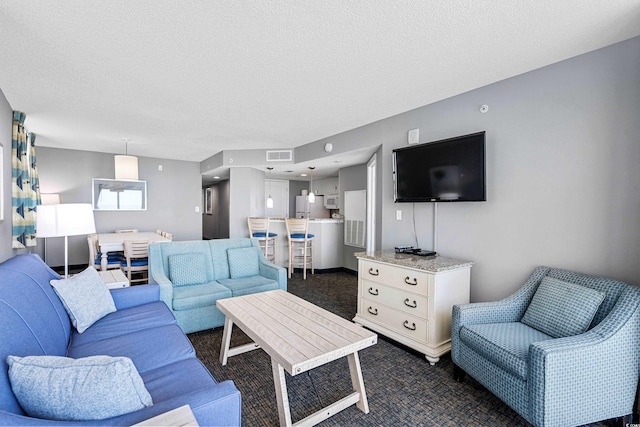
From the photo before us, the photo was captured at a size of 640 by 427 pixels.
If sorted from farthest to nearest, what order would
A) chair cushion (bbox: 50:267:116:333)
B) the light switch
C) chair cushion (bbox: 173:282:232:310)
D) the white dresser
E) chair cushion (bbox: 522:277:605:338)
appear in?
the light switch < chair cushion (bbox: 173:282:232:310) < the white dresser < chair cushion (bbox: 50:267:116:333) < chair cushion (bbox: 522:277:605:338)

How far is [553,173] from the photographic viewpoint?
2287 millimetres

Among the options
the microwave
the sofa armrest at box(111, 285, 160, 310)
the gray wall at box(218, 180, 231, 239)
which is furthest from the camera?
the gray wall at box(218, 180, 231, 239)

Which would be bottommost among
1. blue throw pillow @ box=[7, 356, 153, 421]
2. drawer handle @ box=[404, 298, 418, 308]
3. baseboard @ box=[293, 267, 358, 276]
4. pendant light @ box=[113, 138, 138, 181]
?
baseboard @ box=[293, 267, 358, 276]

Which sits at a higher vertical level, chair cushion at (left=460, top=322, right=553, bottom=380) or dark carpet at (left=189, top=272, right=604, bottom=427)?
chair cushion at (left=460, top=322, right=553, bottom=380)

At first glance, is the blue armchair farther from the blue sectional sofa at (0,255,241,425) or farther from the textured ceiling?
the textured ceiling

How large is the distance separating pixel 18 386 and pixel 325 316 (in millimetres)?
1548

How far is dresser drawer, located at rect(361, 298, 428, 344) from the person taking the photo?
254 centimetres

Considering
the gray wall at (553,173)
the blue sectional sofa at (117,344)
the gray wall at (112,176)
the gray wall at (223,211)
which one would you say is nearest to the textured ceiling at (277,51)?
the gray wall at (553,173)

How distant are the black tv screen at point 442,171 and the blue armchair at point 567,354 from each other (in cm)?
99

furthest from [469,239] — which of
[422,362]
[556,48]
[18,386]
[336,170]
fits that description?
[336,170]

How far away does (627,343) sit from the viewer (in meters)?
1.65

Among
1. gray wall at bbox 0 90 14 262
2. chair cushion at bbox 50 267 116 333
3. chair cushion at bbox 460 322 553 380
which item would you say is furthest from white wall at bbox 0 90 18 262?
chair cushion at bbox 460 322 553 380

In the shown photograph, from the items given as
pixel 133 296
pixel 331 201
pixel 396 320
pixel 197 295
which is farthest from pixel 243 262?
pixel 331 201

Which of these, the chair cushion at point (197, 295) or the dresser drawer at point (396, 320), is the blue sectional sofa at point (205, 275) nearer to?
the chair cushion at point (197, 295)
